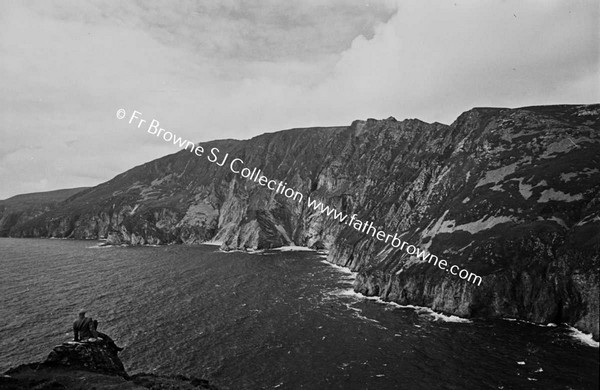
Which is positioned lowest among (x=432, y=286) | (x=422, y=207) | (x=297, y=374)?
(x=297, y=374)

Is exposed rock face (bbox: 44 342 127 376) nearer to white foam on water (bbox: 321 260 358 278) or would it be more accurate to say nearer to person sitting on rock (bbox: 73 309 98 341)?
A: person sitting on rock (bbox: 73 309 98 341)

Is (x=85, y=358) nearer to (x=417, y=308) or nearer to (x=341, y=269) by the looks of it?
(x=417, y=308)

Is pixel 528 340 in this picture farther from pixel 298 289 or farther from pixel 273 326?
pixel 298 289

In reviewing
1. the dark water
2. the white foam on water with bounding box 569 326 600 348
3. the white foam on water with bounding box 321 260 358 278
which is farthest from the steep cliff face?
the dark water

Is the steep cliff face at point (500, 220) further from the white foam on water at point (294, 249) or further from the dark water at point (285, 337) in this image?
the white foam on water at point (294, 249)

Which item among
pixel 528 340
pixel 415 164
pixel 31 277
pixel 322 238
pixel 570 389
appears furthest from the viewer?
pixel 322 238

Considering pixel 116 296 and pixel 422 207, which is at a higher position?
pixel 422 207

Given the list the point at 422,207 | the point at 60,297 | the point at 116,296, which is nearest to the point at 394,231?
the point at 422,207
